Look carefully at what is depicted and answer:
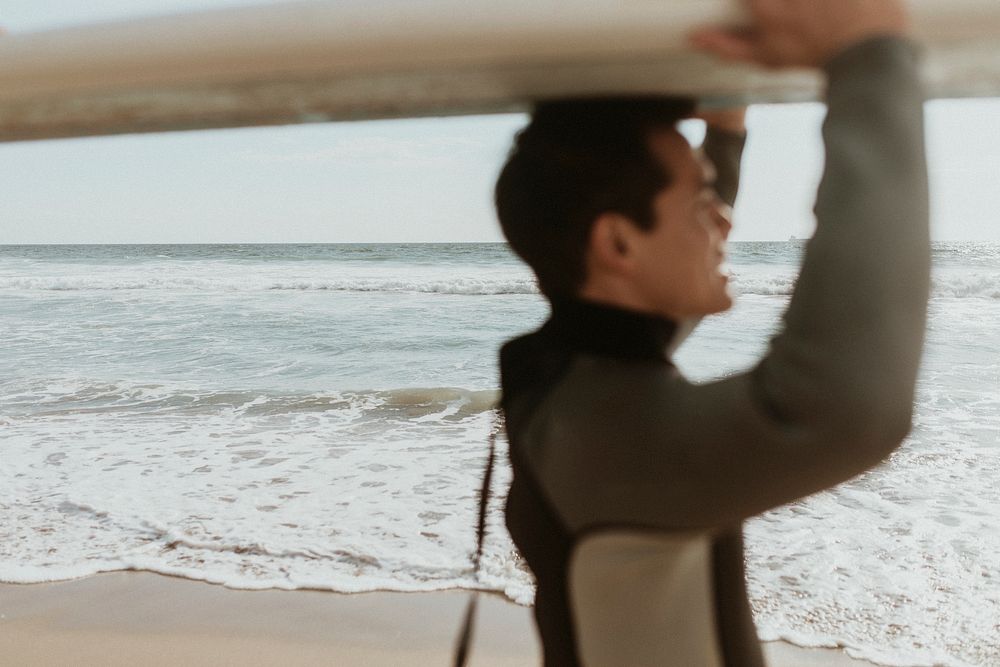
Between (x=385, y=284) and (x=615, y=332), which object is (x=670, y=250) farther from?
(x=385, y=284)

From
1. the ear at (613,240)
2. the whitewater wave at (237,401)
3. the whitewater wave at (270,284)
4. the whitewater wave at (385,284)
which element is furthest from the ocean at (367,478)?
the whitewater wave at (270,284)

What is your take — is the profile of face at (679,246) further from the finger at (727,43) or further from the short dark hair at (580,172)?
the finger at (727,43)

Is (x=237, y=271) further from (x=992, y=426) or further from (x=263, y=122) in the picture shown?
(x=263, y=122)

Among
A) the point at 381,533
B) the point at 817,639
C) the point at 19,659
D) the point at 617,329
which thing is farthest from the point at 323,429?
the point at 617,329

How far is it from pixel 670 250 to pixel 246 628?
3016 mm

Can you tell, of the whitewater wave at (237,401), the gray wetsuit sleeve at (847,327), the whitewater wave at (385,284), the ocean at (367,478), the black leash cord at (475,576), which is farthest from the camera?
the whitewater wave at (385,284)

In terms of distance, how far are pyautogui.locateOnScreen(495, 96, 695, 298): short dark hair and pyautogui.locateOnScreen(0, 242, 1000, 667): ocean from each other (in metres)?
0.23

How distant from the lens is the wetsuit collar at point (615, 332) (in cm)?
86

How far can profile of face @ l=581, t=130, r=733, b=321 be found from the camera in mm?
858

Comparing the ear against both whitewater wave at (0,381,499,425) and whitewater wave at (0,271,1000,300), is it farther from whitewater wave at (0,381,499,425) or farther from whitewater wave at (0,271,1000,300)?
whitewater wave at (0,271,1000,300)

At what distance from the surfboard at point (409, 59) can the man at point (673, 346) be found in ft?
0.18

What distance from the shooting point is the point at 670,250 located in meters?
0.86

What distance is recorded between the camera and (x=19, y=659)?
10.1 feet

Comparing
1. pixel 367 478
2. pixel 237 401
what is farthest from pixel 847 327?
pixel 237 401
